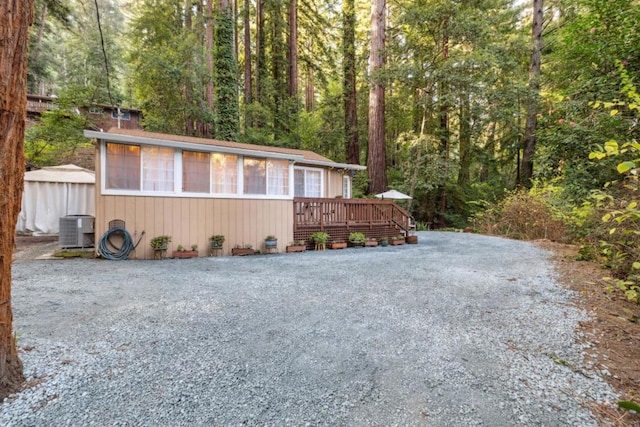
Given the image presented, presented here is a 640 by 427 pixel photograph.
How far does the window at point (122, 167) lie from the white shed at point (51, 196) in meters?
5.19

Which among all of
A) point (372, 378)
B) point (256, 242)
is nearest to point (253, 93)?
point (256, 242)

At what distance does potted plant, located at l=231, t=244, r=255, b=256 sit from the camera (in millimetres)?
6820

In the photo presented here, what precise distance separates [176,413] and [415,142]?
11.1 metres

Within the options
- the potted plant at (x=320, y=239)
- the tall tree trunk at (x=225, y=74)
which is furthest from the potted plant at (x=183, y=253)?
the tall tree trunk at (x=225, y=74)

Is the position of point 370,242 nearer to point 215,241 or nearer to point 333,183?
point 333,183

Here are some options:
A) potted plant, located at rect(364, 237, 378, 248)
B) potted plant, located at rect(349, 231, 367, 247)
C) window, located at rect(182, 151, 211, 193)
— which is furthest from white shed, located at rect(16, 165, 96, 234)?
potted plant, located at rect(364, 237, 378, 248)

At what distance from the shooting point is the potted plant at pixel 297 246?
7.43 metres

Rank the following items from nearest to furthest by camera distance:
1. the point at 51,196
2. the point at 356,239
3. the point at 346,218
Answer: the point at 356,239 → the point at 346,218 → the point at 51,196

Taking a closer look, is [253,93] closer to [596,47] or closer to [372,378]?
[596,47]

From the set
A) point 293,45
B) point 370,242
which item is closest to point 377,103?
point 370,242

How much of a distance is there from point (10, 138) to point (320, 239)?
21.2 ft

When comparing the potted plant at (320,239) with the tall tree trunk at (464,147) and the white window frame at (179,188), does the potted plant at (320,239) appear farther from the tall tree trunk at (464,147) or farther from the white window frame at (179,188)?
the tall tree trunk at (464,147)

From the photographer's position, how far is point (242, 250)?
6863mm

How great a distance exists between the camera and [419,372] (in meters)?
1.96
